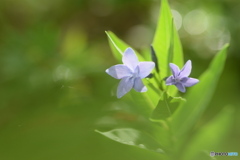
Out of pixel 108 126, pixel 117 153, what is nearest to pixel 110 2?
pixel 108 126

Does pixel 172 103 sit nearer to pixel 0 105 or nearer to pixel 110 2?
pixel 0 105

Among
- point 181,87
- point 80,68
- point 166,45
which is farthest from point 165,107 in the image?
point 80,68

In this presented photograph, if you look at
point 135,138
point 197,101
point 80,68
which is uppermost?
point 80,68

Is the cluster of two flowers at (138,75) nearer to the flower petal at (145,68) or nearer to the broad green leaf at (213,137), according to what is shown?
the flower petal at (145,68)

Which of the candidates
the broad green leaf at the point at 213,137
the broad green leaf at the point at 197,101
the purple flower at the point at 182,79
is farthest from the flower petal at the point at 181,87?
the broad green leaf at the point at 213,137

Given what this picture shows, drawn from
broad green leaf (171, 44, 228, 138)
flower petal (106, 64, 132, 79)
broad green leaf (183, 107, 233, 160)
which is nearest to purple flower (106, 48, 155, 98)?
flower petal (106, 64, 132, 79)

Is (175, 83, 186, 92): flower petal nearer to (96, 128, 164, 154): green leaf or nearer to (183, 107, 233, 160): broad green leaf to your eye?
(96, 128, 164, 154): green leaf

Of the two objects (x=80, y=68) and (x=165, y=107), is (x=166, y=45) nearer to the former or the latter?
(x=165, y=107)

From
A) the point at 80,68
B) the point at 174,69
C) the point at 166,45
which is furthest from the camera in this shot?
the point at 80,68
